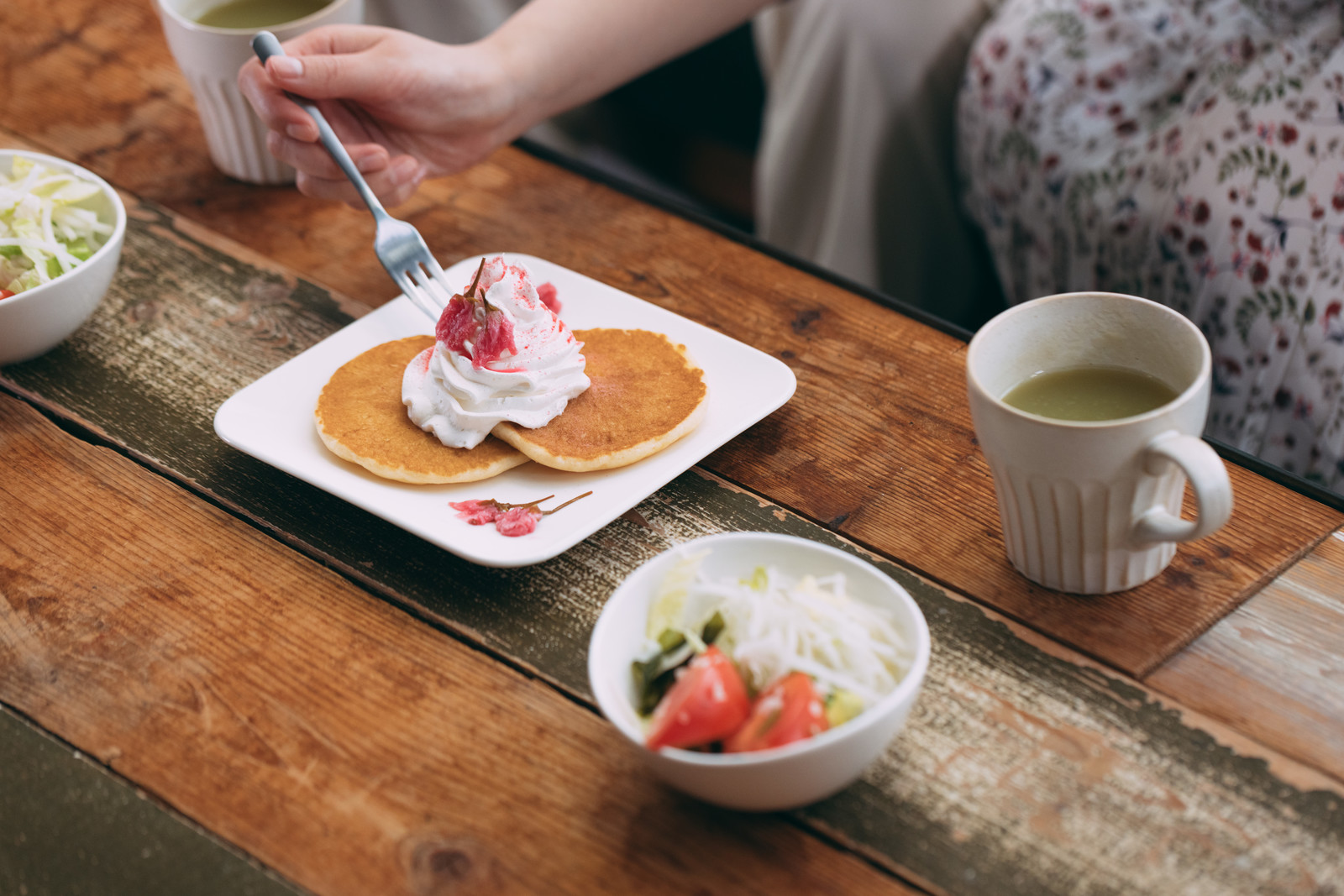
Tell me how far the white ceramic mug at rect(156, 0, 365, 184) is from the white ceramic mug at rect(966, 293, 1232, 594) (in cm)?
101

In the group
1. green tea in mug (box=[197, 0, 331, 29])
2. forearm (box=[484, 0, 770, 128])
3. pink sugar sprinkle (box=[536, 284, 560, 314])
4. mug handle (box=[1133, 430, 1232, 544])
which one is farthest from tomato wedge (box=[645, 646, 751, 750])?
green tea in mug (box=[197, 0, 331, 29])

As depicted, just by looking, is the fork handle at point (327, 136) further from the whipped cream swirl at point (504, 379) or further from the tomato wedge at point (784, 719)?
the tomato wedge at point (784, 719)

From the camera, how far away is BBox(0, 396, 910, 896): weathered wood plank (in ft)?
2.60

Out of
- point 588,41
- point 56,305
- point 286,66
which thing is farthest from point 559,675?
point 588,41

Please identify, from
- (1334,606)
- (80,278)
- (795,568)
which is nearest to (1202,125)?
(1334,606)

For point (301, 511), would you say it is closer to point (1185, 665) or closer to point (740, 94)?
point (1185, 665)

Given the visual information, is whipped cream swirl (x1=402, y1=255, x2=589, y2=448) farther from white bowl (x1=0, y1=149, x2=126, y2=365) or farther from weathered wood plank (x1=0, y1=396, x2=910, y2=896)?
white bowl (x1=0, y1=149, x2=126, y2=365)

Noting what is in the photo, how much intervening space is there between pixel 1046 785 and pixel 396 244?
908 mm

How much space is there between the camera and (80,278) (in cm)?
121

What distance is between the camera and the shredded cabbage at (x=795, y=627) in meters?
0.77

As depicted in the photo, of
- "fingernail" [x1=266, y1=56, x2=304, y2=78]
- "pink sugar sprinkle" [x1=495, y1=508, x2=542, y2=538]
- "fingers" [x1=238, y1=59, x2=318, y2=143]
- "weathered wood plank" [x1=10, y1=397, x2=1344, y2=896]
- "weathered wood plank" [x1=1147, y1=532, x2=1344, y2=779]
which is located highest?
"fingernail" [x1=266, y1=56, x2=304, y2=78]

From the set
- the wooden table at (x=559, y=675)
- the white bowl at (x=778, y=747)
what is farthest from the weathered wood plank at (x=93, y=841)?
the white bowl at (x=778, y=747)

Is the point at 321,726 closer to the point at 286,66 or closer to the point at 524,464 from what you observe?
the point at 524,464

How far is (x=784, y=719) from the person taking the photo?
73cm
